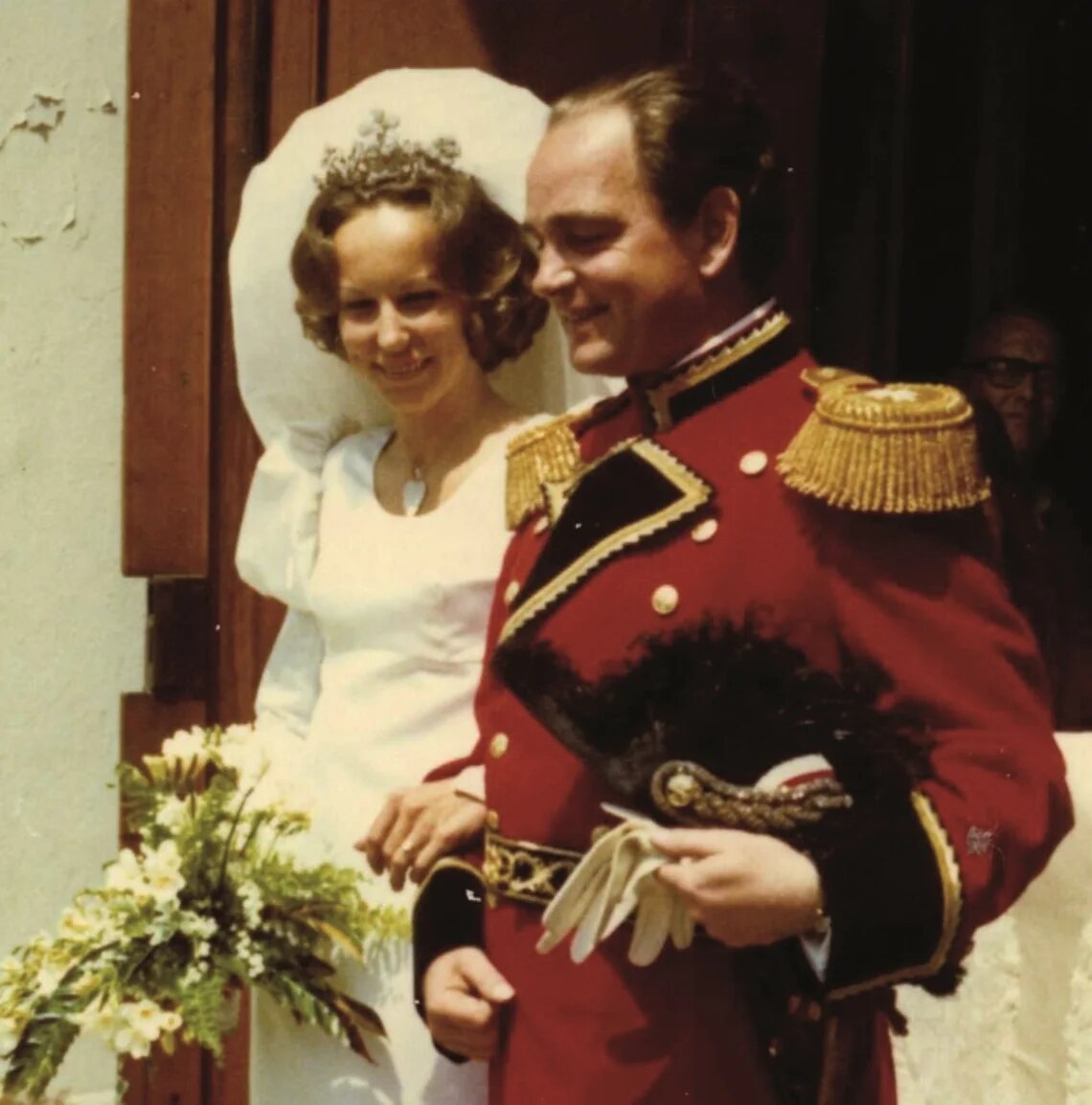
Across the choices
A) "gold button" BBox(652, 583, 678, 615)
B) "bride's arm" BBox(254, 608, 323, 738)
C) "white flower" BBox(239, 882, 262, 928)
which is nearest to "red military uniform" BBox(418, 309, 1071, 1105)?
"gold button" BBox(652, 583, 678, 615)

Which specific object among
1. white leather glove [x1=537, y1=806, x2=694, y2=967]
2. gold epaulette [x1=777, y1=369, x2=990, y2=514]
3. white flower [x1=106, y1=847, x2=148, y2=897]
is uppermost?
gold epaulette [x1=777, y1=369, x2=990, y2=514]

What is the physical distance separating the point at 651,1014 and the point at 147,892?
577mm

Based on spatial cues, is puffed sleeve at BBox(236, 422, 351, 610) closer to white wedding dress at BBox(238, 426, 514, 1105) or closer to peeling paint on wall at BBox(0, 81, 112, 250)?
white wedding dress at BBox(238, 426, 514, 1105)

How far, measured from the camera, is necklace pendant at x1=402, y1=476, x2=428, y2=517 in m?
1.88

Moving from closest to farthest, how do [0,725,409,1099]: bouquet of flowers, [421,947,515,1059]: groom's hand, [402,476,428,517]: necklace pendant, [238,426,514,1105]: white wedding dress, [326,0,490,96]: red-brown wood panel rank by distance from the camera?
[421,947,515,1059]: groom's hand, [0,725,409,1099]: bouquet of flowers, [238,426,514,1105]: white wedding dress, [402,476,428,517]: necklace pendant, [326,0,490,96]: red-brown wood panel

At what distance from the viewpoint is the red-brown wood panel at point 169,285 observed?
7.24 ft

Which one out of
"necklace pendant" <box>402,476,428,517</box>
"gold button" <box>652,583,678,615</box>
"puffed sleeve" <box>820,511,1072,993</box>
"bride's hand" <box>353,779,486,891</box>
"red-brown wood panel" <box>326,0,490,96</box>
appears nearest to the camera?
"puffed sleeve" <box>820,511,1072,993</box>

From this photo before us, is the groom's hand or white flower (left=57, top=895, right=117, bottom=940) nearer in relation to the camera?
the groom's hand

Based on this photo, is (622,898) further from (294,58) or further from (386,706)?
(294,58)

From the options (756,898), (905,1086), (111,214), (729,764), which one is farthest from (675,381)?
(111,214)

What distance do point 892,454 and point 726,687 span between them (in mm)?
198

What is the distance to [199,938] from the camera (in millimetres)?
1632

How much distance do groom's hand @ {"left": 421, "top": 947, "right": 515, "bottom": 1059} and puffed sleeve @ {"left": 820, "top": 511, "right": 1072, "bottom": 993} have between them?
0.35m

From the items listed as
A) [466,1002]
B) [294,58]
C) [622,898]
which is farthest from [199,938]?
[294,58]
